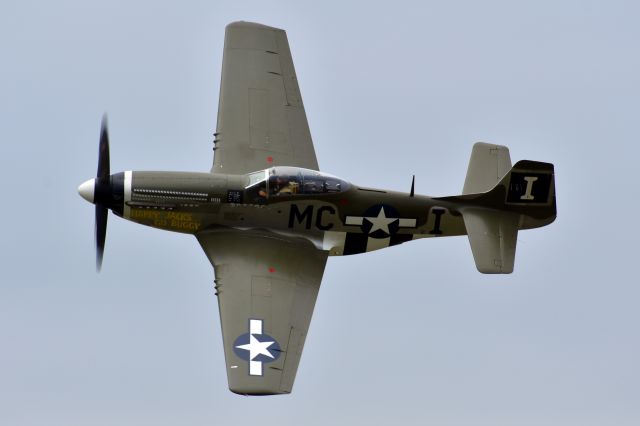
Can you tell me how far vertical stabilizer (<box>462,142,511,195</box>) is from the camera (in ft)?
120

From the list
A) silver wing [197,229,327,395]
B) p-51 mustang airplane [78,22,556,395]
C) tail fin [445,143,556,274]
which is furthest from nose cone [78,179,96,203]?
tail fin [445,143,556,274]

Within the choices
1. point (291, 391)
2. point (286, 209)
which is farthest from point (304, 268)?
point (291, 391)

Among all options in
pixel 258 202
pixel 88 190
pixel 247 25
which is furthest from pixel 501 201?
pixel 88 190

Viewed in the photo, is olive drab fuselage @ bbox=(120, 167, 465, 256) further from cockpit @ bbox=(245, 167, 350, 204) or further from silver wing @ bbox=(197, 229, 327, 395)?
silver wing @ bbox=(197, 229, 327, 395)

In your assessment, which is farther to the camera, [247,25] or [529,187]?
[247,25]

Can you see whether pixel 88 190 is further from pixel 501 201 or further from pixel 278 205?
pixel 501 201

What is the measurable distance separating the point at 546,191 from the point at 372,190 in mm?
3366

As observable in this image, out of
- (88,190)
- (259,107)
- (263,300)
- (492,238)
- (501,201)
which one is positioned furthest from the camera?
(259,107)

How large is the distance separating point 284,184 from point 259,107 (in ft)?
7.07

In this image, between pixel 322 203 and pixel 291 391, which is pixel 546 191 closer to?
pixel 322 203

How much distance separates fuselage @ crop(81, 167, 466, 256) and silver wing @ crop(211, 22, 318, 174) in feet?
2.47

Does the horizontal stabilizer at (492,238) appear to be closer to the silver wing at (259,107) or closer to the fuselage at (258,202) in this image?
the fuselage at (258,202)

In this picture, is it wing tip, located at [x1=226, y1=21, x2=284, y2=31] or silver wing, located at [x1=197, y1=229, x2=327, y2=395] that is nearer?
silver wing, located at [x1=197, y1=229, x2=327, y2=395]

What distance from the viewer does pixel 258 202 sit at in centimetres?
3534
